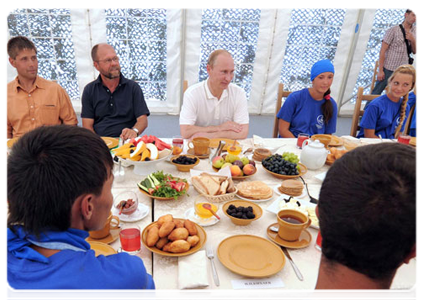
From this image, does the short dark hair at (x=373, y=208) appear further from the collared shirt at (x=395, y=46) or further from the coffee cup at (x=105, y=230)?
the collared shirt at (x=395, y=46)

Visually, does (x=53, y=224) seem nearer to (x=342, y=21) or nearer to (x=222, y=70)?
(x=222, y=70)

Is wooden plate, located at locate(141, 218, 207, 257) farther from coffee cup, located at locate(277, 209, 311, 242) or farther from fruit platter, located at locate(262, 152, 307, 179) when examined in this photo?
fruit platter, located at locate(262, 152, 307, 179)

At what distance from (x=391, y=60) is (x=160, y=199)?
5568 mm

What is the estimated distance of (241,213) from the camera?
1.46 m

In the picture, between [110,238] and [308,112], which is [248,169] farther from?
[308,112]

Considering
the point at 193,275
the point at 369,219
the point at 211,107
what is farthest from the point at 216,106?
the point at 369,219

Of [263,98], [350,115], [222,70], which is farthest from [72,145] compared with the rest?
[350,115]

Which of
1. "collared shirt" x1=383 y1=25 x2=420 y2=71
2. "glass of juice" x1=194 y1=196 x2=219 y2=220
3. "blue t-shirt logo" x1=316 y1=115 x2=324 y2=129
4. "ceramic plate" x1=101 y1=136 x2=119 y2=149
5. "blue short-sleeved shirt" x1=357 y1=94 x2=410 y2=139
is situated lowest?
"glass of juice" x1=194 y1=196 x2=219 y2=220

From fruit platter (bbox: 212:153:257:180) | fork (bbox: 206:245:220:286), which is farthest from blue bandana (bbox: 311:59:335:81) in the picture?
fork (bbox: 206:245:220:286)

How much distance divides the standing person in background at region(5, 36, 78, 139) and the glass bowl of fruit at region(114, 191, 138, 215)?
184 centimetres

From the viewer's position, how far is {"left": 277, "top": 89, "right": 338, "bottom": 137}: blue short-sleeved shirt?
310 centimetres

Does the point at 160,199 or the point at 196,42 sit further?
the point at 196,42

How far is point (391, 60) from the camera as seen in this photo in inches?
209
